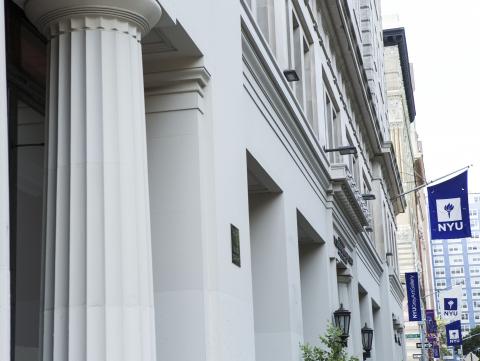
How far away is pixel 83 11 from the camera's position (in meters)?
8.13

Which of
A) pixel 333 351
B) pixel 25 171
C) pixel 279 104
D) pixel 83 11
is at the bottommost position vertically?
pixel 333 351

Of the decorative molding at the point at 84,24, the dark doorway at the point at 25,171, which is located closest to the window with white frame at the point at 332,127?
the dark doorway at the point at 25,171

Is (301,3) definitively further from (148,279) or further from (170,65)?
(148,279)

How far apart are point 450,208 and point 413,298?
2236cm

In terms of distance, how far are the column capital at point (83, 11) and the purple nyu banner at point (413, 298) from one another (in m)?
49.0

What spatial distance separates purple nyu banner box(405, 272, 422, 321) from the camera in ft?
182

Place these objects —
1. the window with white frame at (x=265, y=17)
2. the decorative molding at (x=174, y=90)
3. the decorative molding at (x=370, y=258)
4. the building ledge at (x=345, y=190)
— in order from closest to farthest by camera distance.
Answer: the decorative molding at (x=174, y=90), the window with white frame at (x=265, y=17), the building ledge at (x=345, y=190), the decorative molding at (x=370, y=258)

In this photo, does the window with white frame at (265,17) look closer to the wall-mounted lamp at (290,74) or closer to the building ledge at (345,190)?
the wall-mounted lamp at (290,74)

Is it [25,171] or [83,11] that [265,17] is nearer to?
[25,171]

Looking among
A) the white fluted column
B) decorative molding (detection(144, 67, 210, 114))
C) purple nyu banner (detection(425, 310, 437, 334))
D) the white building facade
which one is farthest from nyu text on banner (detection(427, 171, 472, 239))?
purple nyu banner (detection(425, 310, 437, 334))

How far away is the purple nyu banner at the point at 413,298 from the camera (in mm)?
55362

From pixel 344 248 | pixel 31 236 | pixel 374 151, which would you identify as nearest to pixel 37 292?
pixel 31 236

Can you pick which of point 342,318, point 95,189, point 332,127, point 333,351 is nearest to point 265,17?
point 333,351

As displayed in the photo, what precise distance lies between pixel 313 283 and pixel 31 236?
11.9 metres
